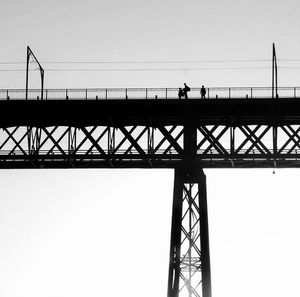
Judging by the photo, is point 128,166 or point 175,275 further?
point 128,166

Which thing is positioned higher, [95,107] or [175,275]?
[95,107]

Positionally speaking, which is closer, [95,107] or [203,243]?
[203,243]

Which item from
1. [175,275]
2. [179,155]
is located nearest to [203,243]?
[175,275]

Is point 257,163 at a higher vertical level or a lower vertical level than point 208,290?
higher

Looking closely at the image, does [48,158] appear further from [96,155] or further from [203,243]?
[203,243]

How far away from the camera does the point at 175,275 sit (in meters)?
33.7

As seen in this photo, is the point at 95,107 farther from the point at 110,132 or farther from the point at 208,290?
the point at 208,290

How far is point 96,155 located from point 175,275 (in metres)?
6.28

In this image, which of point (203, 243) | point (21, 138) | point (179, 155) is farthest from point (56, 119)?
point (203, 243)

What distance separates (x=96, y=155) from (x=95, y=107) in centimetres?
202

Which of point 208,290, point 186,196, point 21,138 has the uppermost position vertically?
point 21,138

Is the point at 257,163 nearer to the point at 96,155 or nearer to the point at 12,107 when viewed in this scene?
the point at 96,155

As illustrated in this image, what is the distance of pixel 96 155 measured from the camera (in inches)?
1439

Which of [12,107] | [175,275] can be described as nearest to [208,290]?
[175,275]
